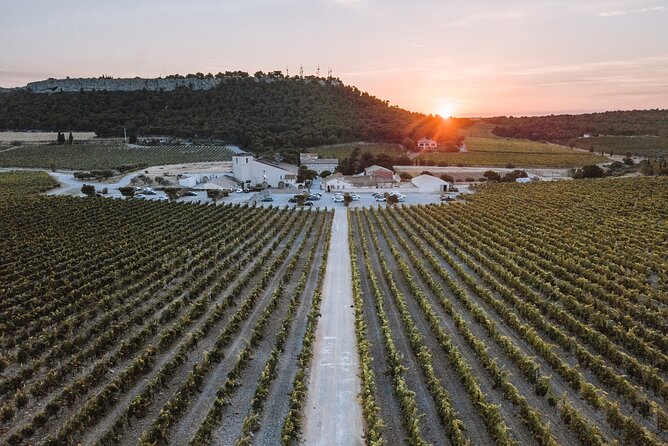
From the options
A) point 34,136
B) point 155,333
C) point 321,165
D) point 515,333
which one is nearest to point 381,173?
point 321,165

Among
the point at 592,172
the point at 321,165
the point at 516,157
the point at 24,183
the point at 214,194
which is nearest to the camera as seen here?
the point at 214,194

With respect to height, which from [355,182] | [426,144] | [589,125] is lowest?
[355,182]

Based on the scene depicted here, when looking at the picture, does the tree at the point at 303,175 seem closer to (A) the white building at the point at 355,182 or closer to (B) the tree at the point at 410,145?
(A) the white building at the point at 355,182

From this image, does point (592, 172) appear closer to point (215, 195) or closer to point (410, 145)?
point (410, 145)

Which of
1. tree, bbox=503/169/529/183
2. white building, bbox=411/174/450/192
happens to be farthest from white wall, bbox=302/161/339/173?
tree, bbox=503/169/529/183

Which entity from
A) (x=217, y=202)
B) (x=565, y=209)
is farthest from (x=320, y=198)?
(x=565, y=209)

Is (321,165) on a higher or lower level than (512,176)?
higher
